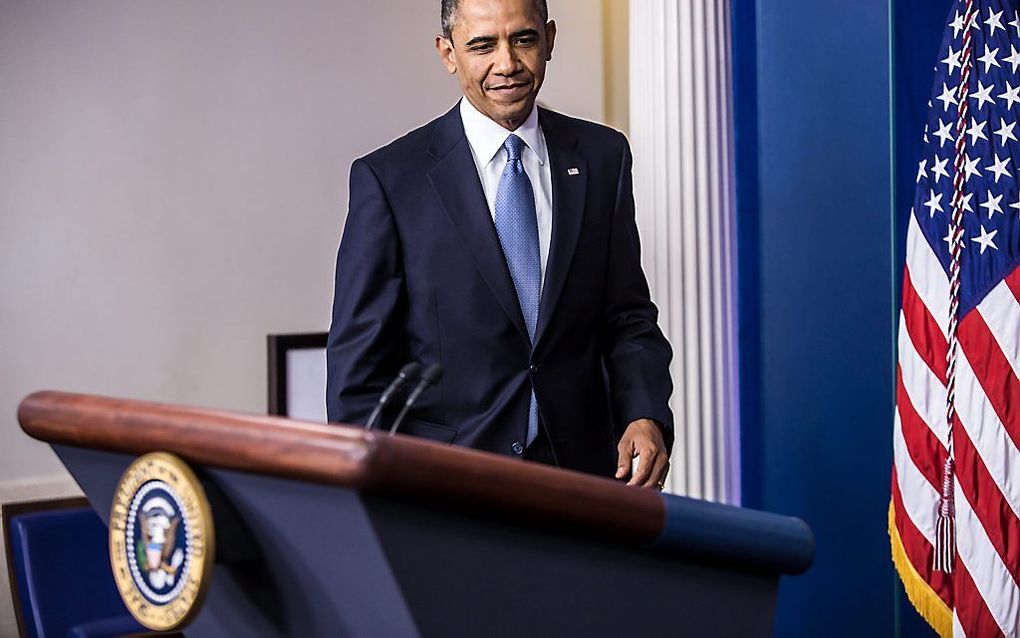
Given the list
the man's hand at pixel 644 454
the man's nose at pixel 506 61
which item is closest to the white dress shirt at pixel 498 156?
the man's nose at pixel 506 61

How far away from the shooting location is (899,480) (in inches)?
128

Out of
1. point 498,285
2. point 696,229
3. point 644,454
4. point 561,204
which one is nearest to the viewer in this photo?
point 644,454

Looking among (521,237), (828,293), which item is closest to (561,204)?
(521,237)

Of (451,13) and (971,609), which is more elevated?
(451,13)

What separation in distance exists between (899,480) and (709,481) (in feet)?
2.96

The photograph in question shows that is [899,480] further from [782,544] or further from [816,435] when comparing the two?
[782,544]

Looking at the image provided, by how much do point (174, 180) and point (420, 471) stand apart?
3309 millimetres

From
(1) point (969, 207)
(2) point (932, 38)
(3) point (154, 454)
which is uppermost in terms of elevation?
(2) point (932, 38)

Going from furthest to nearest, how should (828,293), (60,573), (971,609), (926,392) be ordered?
(828,293), (60,573), (926,392), (971,609)

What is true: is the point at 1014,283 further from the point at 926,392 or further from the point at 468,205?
the point at 468,205

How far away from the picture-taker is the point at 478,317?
7.16 ft

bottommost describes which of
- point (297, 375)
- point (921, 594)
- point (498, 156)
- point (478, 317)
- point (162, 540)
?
point (921, 594)

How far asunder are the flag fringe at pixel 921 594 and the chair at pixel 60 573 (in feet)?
6.60

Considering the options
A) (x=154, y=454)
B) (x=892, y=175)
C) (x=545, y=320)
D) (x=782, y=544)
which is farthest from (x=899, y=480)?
(x=154, y=454)
